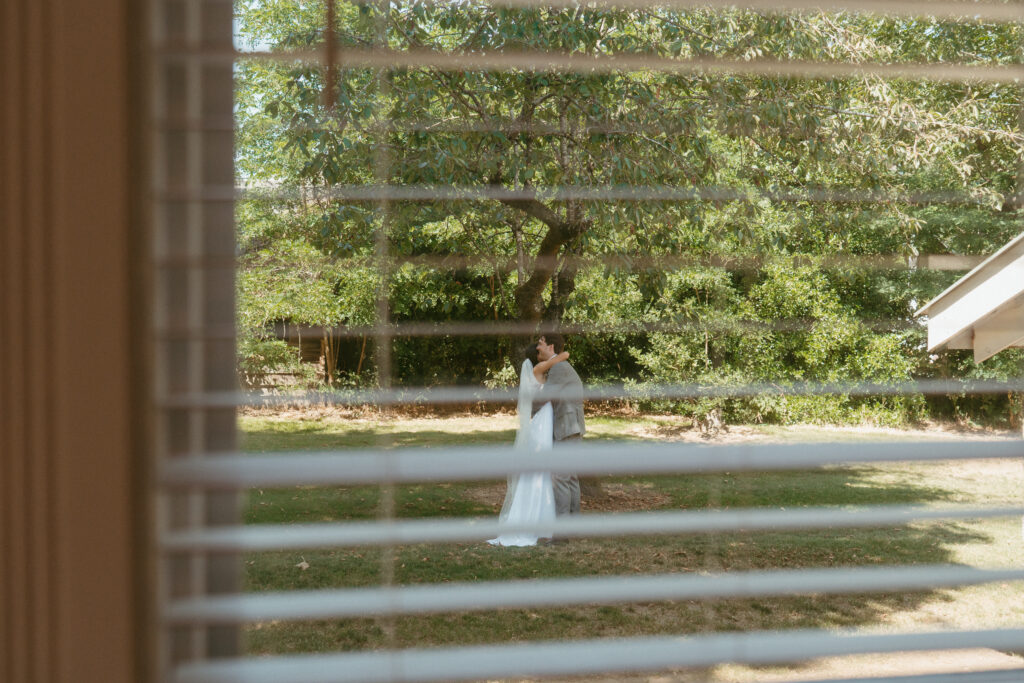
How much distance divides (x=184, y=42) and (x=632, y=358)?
583mm

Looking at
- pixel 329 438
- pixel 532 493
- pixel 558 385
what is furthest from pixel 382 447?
pixel 532 493

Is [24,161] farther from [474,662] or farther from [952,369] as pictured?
[952,369]

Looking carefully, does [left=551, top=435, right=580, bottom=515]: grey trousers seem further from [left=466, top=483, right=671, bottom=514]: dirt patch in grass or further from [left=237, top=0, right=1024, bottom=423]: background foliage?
[left=237, top=0, right=1024, bottom=423]: background foliage

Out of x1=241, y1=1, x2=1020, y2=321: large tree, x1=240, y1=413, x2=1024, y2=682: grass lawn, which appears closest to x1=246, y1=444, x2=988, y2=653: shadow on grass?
x1=240, y1=413, x2=1024, y2=682: grass lawn

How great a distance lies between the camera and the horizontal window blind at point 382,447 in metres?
0.65

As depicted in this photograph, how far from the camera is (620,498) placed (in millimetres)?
1066

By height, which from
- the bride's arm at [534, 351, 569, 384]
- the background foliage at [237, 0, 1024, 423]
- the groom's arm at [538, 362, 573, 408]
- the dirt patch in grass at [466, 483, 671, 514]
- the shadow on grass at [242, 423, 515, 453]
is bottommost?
the dirt patch in grass at [466, 483, 671, 514]

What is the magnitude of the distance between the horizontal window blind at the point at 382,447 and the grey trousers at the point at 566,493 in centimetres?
31

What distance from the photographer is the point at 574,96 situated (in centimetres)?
88

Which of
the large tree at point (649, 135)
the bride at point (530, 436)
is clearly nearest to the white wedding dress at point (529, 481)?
the bride at point (530, 436)

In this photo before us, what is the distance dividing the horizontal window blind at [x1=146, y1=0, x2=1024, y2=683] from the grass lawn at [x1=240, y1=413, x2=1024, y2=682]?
0.03 metres

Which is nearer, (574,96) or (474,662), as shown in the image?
(474,662)

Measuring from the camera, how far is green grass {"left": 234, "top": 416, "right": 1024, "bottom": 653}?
771 mm

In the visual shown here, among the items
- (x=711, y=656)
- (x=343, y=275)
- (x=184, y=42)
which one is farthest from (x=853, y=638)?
(x=184, y=42)
